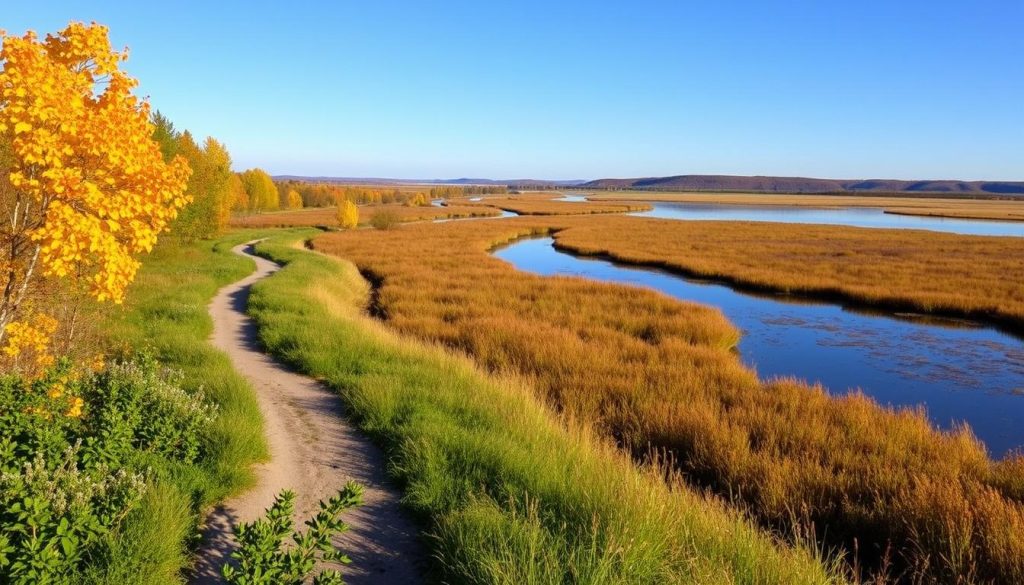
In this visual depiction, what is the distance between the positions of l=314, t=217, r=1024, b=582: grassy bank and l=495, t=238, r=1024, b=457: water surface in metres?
1.96

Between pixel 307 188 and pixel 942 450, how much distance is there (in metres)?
136

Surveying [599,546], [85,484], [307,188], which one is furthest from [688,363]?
[307,188]

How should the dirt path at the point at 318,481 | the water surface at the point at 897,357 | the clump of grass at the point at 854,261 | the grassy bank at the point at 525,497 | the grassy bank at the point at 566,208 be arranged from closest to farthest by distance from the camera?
the grassy bank at the point at 525,497, the dirt path at the point at 318,481, the water surface at the point at 897,357, the clump of grass at the point at 854,261, the grassy bank at the point at 566,208

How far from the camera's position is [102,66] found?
500cm

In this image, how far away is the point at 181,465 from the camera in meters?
5.77

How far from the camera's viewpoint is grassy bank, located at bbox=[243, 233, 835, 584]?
4211 millimetres

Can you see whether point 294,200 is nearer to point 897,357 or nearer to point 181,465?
point 897,357

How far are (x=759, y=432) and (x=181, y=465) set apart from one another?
790 cm

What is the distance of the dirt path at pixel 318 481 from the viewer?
466cm

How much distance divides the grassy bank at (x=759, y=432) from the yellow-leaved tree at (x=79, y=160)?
6.33 meters

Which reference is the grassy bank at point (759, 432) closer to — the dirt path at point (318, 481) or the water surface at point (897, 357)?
the water surface at point (897, 357)

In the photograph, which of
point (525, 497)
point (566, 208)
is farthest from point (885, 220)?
point (525, 497)

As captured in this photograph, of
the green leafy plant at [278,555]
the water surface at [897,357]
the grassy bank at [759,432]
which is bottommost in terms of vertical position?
the water surface at [897,357]

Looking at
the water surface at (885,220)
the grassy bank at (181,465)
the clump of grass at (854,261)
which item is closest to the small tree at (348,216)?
the clump of grass at (854,261)
